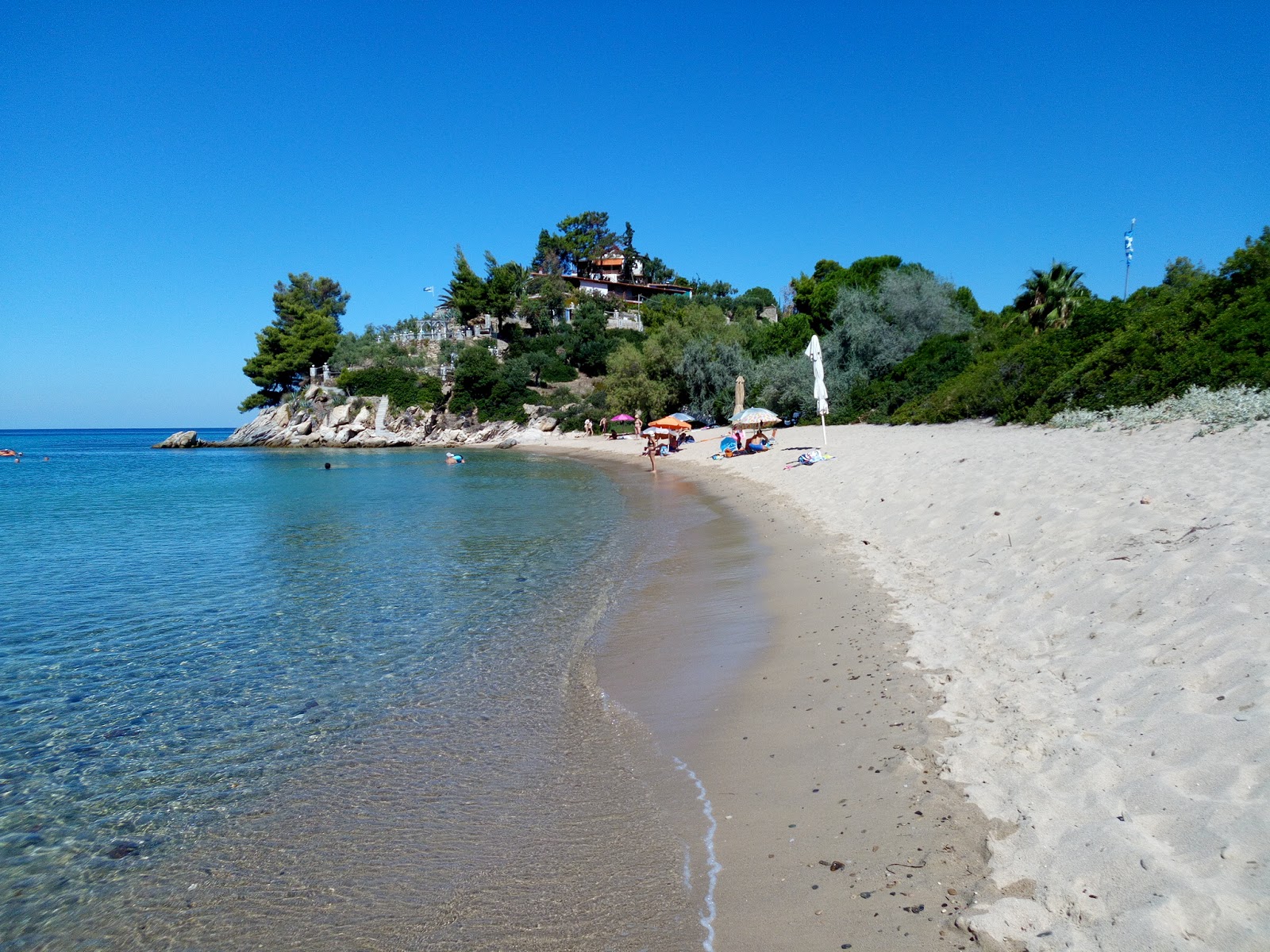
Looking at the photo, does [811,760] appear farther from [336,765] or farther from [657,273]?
[657,273]

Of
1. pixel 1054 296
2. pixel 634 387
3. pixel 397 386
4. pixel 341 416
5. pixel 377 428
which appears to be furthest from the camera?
pixel 397 386

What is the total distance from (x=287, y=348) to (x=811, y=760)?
3076 inches

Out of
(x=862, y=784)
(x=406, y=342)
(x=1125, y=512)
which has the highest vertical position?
(x=406, y=342)

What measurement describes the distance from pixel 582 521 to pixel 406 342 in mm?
62371

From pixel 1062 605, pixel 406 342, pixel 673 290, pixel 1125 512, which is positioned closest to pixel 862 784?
pixel 1062 605

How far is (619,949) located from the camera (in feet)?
10.6

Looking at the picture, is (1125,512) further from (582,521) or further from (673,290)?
(673,290)

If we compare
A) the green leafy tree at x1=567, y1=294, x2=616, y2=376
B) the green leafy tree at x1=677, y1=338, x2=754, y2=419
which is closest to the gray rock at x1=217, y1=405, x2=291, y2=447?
the green leafy tree at x1=567, y1=294, x2=616, y2=376

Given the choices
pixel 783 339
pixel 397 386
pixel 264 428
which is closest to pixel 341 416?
pixel 397 386

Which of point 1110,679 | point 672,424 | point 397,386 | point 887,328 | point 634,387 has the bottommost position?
point 1110,679

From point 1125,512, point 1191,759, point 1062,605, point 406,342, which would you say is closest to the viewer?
point 1191,759

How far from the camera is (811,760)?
15.3ft

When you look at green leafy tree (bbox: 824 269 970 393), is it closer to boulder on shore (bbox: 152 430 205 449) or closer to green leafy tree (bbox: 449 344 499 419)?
green leafy tree (bbox: 449 344 499 419)

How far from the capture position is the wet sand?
321 centimetres
